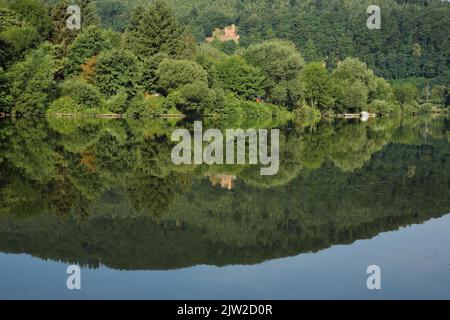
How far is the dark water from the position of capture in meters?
7.27

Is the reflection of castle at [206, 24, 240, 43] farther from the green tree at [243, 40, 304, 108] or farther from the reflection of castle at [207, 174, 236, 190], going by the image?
the reflection of castle at [207, 174, 236, 190]

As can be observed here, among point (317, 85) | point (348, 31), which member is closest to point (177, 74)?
point (317, 85)

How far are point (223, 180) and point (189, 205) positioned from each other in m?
3.23

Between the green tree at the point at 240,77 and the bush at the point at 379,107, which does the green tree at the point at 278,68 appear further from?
the bush at the point at 379,107

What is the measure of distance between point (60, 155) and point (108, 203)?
7.58 m

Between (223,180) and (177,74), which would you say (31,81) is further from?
(223,180)

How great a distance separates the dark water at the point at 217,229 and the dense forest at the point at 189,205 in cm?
3

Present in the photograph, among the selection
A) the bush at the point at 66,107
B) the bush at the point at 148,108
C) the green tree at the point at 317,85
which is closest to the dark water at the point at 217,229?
the bush at the point at 66,107

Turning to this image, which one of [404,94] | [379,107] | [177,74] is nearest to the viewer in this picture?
[177,74]

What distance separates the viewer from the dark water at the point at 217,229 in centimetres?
727

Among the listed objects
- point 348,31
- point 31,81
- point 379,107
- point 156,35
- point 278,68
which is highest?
point 348,31

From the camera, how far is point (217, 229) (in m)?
9.83
